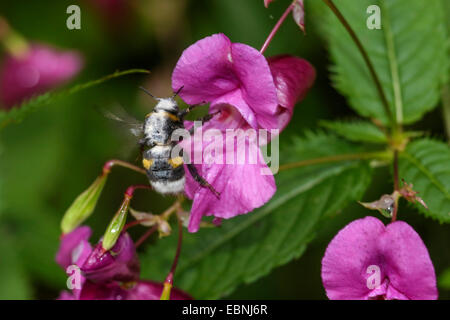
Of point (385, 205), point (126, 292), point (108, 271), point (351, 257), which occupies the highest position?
point (385, 205)

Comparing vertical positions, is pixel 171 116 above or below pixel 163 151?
above

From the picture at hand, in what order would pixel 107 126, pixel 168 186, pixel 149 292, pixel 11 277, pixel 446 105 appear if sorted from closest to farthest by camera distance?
1. pixel 168 186
2. pixel 149 292
3. pixel 446 105
4. pixel 11 277
5. pixel 107 126

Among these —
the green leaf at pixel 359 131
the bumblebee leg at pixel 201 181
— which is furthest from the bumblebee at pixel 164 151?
the green leaf at pixel 359 131

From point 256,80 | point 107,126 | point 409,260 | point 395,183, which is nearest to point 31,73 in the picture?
point 107,126

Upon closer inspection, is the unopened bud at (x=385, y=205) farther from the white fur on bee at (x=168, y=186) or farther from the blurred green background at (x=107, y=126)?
the blurred green background at (x=107, y=126)

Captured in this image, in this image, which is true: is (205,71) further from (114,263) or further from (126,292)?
(126,292)

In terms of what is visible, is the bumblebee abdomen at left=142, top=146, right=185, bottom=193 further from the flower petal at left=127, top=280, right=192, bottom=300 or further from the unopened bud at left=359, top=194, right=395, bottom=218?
the unopened bud at left=359, top=194, right=395, bottom=218

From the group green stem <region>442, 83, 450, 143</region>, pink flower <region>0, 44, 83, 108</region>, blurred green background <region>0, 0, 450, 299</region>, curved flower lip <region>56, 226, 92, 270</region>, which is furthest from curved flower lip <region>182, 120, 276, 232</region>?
pink flower <region>0, 44, 83, 108</region>
